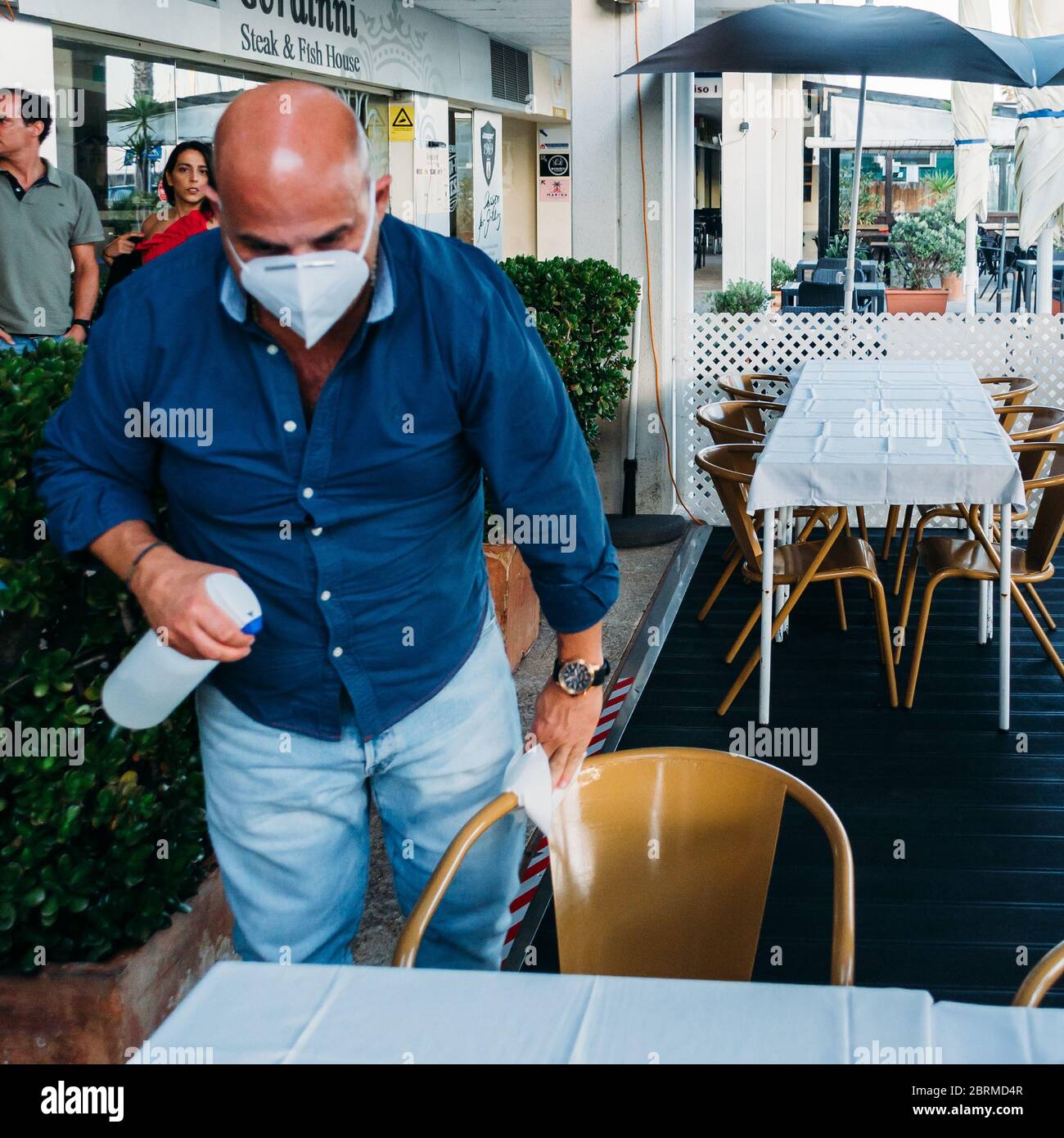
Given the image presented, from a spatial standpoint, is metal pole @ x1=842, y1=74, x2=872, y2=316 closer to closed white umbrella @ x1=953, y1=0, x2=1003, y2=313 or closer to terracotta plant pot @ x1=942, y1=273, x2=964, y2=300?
closed white umbrella @ x1=953, y1=0, x2=1003, y2=313

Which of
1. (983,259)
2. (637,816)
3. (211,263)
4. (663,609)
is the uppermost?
(983,259)

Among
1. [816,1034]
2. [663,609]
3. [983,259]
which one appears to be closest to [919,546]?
[663,609]

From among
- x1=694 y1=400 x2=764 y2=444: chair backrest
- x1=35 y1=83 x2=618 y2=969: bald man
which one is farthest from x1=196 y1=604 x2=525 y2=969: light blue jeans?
x1=694 y1=400 x2=764 y2=444: chair backrest

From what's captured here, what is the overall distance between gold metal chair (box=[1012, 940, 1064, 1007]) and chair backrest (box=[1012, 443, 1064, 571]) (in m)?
3.09

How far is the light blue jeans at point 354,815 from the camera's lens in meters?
2.04

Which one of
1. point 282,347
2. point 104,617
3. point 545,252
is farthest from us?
point 545,252

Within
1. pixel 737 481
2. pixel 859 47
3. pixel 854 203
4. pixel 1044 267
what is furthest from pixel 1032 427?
pixel 854 203

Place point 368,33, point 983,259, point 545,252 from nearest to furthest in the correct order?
point 368,33, point 983,259, point 545,252

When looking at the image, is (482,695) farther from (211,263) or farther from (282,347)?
(211,263)

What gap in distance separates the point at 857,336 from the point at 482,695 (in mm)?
6214

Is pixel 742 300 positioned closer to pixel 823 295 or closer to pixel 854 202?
pixel 823 295

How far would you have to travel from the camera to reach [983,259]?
21.1m

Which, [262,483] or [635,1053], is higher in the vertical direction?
[262,483]

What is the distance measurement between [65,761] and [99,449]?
670 mm
